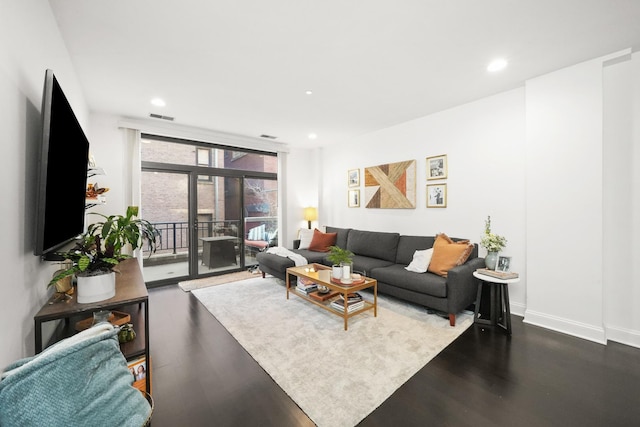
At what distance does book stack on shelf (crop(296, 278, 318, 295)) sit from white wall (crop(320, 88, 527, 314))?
71.5 inches

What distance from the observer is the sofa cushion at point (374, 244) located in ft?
13.4

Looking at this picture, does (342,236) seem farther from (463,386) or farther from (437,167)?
(463,386)

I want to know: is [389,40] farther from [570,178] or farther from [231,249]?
[231,249]

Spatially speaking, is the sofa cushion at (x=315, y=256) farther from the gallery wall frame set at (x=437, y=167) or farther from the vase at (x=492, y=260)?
the vase at (x=492, y=260)

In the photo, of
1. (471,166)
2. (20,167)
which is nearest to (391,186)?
(471,166)

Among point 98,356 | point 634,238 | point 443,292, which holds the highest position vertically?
point 634,238

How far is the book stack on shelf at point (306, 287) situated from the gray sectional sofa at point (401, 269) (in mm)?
623

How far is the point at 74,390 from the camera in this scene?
77 centimetres

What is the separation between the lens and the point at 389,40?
220 centimetres

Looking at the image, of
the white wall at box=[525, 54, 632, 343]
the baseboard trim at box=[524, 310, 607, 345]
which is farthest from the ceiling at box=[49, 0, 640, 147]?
the baseboard trim at box=[524, 310, 607, 345]

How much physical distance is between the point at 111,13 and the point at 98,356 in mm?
2251

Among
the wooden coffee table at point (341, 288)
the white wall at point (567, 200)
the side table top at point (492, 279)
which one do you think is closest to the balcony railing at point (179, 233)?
the wooden coffee table at point (341, 288)

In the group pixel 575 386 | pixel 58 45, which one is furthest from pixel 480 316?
pixel 58 45

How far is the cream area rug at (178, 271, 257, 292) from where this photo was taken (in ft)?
13.8
